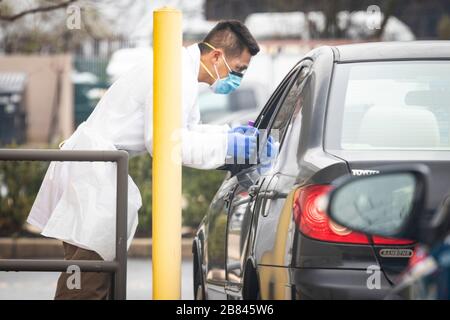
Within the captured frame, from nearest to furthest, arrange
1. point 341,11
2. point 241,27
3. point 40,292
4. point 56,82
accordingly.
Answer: point 241,27 < point 40,292 < point 341,11 < point 56,82

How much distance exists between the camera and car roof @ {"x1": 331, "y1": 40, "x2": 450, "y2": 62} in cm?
498

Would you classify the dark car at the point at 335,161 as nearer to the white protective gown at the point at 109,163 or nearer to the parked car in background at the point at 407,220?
the white protective gown at the point at 109,163

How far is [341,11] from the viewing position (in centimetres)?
2059

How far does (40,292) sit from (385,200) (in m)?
6.34

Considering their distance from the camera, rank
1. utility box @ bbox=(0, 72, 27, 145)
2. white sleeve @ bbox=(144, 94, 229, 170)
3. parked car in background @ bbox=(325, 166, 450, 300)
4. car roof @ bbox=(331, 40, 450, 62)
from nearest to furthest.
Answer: parked car in background @ bbox=(325, 166, 450, 300) → car roof @ bbox=(331, 40, 450, 62) → white sleeve @ bbox=(144, 94, 229, 170) → utility box @ bbox=(0, 72, 27, 145)

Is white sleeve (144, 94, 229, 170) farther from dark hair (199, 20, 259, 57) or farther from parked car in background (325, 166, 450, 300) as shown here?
parked car in background (325, 166, 450, 300)

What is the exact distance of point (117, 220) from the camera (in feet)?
17.0

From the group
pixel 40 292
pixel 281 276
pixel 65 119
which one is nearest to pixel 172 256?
pixel 281 276

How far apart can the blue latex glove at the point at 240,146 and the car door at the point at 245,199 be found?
78 mm

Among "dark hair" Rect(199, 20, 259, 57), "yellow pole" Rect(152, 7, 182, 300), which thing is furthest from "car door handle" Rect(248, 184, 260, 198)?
"dark hair" Rect(199, 20, 259, 57)

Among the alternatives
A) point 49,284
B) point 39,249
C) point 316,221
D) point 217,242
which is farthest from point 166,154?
point 39,249

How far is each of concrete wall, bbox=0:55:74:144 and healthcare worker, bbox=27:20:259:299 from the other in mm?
17035

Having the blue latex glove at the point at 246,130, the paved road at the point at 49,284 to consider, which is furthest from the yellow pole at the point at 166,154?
the paved road at the point at 49,284
